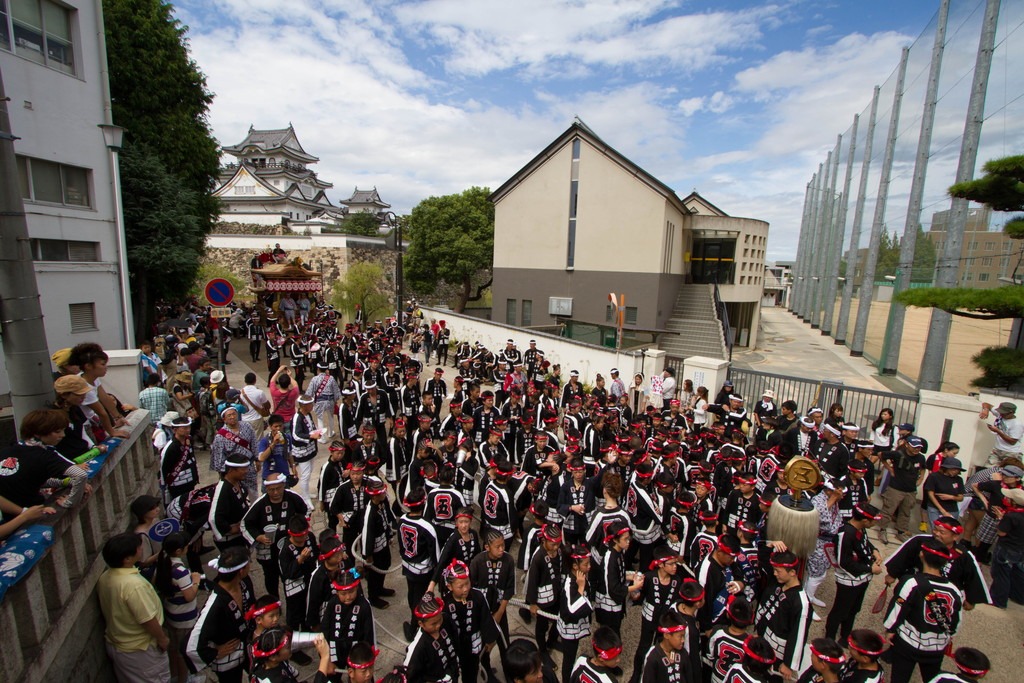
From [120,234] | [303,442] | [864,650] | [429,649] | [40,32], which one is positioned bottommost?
[429,649]

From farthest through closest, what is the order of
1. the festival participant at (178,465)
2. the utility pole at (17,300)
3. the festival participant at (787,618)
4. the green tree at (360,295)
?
the green tree at (360,295)
the festival participant at (178,465)
the festival participant at (787,618)
the utility pole at (17,300)

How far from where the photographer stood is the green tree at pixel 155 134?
53.2 ft

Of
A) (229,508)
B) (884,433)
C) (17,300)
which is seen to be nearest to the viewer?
(17,300)

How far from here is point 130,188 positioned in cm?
1606

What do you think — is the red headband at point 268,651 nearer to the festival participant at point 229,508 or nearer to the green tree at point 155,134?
the festival participant at point 229,508

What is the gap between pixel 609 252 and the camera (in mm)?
22781

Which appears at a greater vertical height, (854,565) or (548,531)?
(548,531)

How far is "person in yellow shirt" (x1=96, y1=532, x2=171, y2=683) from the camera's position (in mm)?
3807

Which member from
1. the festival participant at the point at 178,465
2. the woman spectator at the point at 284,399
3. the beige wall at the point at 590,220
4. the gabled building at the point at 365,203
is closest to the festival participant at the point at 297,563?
the festival participant at the point at 178,465

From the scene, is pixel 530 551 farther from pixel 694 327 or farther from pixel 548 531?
pixel 694 327

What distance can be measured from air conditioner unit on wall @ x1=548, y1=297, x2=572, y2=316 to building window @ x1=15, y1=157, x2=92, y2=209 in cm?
1753

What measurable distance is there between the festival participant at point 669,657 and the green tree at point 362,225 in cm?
5660

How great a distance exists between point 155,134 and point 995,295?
24.2 meters

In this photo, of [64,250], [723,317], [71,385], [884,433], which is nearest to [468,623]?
[71,385]
